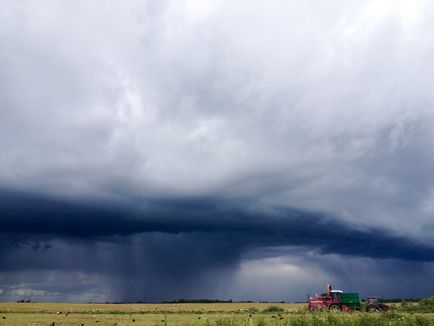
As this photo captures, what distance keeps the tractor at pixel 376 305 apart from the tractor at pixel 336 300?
9.63 feet

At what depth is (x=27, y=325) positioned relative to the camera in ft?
169

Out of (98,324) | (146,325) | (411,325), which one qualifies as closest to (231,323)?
(411,325)

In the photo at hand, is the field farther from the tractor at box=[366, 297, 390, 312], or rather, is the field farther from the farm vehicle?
the tractor at box=[366, 297, 390, 312]

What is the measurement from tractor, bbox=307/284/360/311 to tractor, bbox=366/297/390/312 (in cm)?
294

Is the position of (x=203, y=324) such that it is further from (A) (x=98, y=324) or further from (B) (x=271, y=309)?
(B) (x=271, y=309)

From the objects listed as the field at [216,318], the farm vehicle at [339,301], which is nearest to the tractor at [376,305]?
the farm vehicle at [339,301]

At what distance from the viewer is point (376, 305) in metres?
85.9

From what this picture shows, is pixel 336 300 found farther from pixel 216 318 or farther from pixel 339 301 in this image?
pixel 216 318

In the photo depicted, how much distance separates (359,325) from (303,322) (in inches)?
149

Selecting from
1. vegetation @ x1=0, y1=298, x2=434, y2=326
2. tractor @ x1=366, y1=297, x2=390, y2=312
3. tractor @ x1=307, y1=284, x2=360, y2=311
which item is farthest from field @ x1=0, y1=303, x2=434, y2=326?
tractor @ x1=366, y1=297, x2=390, y2=312

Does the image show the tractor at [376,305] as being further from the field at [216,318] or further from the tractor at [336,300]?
the field at [216,318]

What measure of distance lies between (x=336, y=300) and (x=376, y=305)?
7486 millimetres

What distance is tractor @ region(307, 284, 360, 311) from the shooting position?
8712cm

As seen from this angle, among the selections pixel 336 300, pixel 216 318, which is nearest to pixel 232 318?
pixel 216 318
